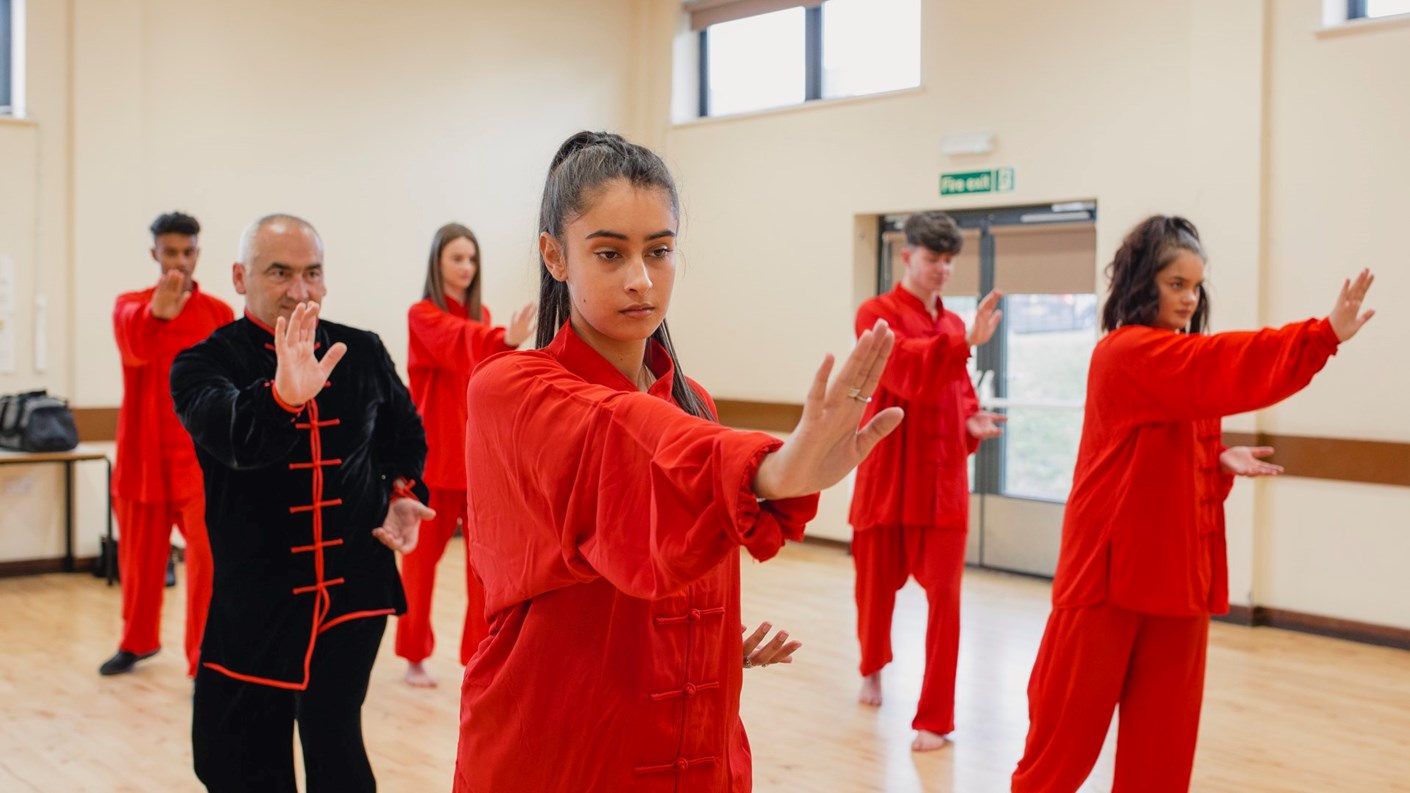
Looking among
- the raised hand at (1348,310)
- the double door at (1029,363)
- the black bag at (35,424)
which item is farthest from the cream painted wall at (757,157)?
the raised hand at (1348,310)

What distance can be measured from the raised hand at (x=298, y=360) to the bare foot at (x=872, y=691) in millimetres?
2964

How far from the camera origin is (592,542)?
1.26 m

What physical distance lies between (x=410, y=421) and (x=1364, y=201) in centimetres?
494

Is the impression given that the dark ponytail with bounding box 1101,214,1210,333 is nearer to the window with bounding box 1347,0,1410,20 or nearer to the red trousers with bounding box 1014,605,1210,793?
the red trousers with bounding box 1014,605,1210,793

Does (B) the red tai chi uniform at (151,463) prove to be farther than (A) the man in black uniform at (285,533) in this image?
Yes

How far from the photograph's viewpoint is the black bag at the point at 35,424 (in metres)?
6.72

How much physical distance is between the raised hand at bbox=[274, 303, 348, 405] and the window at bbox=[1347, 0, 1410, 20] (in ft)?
18.6

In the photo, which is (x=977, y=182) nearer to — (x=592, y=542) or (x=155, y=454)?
(x=155, y=454)

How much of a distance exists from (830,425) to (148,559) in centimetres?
462

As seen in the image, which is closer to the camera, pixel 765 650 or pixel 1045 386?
pixel 765 650

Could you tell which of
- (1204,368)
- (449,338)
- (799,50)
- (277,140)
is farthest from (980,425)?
(277,140)

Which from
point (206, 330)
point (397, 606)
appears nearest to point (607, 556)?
point (397, 606)

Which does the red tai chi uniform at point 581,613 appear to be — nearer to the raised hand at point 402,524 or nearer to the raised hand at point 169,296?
the raised hand at point 402,524

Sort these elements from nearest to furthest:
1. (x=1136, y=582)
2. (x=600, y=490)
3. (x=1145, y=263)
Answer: (x=600, y=490) < (x=1136, y=582) < (x=1145, y=263)
